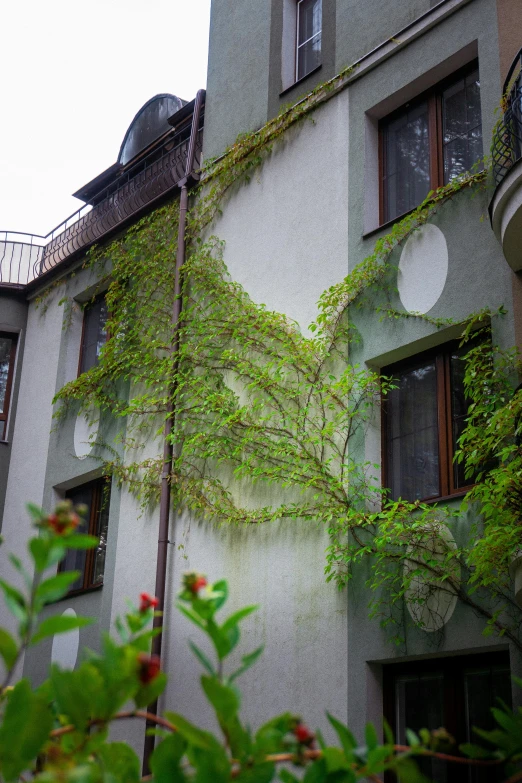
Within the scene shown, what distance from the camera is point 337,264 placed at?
9.58 meters

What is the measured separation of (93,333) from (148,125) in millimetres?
3435

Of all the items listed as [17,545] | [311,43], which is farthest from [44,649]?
[311,43]

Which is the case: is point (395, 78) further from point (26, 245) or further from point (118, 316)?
point (26, 245)

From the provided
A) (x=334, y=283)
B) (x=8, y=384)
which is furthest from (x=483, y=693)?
(x=8, y=384)

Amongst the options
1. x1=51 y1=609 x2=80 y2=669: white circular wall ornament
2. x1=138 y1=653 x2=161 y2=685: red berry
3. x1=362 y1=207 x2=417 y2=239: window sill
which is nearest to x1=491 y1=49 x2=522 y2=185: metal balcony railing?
x1=362 y1=207 x2=417 y2=239: window sill

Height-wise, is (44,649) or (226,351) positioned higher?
(226,351)

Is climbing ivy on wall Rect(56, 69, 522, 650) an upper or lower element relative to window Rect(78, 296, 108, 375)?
lower

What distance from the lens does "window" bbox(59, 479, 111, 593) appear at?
1161 centimetres

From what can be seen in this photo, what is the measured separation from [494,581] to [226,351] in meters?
3.97

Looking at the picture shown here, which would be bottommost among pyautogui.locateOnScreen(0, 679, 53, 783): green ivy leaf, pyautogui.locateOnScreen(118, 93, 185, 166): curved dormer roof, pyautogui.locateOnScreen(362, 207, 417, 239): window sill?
pyautogui.locateOnScreen(0, 679, 53, 783): green ivy leaf

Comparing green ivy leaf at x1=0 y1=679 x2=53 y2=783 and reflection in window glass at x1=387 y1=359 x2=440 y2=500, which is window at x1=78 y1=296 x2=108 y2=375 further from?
green ivy leaf at x1=0 y1=679 x2=53 y2=783

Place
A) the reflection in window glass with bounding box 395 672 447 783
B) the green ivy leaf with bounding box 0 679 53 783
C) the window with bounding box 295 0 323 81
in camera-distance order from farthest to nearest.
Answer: the window with bounding box 295 0 323 81, the reflection in window glass with bounding box 395 672 447 783, the green ivy leaf with bounding box 0 679 53 783

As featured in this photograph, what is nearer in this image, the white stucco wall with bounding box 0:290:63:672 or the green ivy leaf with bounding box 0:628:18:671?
the green ivy leaf with bounding box 0:628:18:671

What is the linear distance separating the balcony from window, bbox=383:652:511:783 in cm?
319
